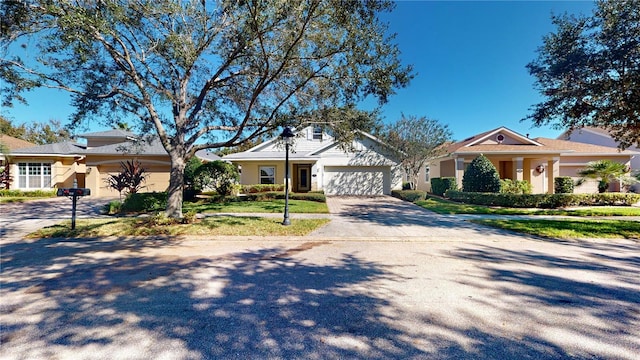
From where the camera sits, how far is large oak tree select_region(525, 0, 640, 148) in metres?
7.74

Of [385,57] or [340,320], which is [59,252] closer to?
[340,320]

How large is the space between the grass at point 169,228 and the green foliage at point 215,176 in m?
6.35

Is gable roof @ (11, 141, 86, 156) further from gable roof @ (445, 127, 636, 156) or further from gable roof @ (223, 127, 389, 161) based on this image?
gable roof @ (445, 127, 636, 156)

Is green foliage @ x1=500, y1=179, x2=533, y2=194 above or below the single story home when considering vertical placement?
below

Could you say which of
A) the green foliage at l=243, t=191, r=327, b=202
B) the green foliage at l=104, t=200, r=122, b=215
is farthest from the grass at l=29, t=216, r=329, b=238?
the green foliage at l=243, t=191, r=327, b=202

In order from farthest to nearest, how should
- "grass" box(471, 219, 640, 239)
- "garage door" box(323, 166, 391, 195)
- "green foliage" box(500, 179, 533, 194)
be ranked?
"garage door" box(323, 166, 391, 195)
"green foliage" box(500, 179, 533, 194)
"grass" box(471, 219, 640, 239)

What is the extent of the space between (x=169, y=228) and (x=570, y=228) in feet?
41.0

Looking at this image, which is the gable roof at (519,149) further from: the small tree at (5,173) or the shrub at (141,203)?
the small tree at (5,173)

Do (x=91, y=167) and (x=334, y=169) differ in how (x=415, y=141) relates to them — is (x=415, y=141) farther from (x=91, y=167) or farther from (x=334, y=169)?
(x=91, y=167)

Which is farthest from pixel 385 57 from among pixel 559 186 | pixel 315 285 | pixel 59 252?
pixel 559 186

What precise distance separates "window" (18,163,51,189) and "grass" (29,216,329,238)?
1637cm

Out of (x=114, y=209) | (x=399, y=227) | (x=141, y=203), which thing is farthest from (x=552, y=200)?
(x=114, y=209)

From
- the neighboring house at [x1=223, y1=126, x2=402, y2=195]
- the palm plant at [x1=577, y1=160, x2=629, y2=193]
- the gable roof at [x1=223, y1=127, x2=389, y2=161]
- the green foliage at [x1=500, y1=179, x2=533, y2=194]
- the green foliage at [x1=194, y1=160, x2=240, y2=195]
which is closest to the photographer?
the palm plant at [x1=577, y1=160, x2=629, y2=193]

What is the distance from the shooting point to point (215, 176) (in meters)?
15.1
